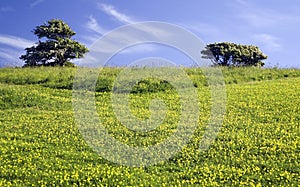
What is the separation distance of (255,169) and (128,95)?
1686cm

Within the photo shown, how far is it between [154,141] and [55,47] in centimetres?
3985

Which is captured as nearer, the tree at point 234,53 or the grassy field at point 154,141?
the grassy field at point 154,141

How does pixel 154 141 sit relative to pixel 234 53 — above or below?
below

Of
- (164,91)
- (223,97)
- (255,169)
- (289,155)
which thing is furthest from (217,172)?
(164,91)

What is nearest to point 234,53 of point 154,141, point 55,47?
point 55,47

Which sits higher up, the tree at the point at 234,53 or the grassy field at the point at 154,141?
the tree at the point at 234,53

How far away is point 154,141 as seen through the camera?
20.1 m

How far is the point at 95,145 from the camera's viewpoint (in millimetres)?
19594

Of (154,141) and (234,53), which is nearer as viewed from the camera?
(154,141)

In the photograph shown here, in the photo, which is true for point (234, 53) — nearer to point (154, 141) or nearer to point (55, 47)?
point (55, 47)

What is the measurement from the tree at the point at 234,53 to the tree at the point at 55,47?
19.9 meters

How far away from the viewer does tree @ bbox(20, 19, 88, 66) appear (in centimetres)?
5578

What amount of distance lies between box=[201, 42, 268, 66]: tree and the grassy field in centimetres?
2901

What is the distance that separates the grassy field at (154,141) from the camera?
615 inches
